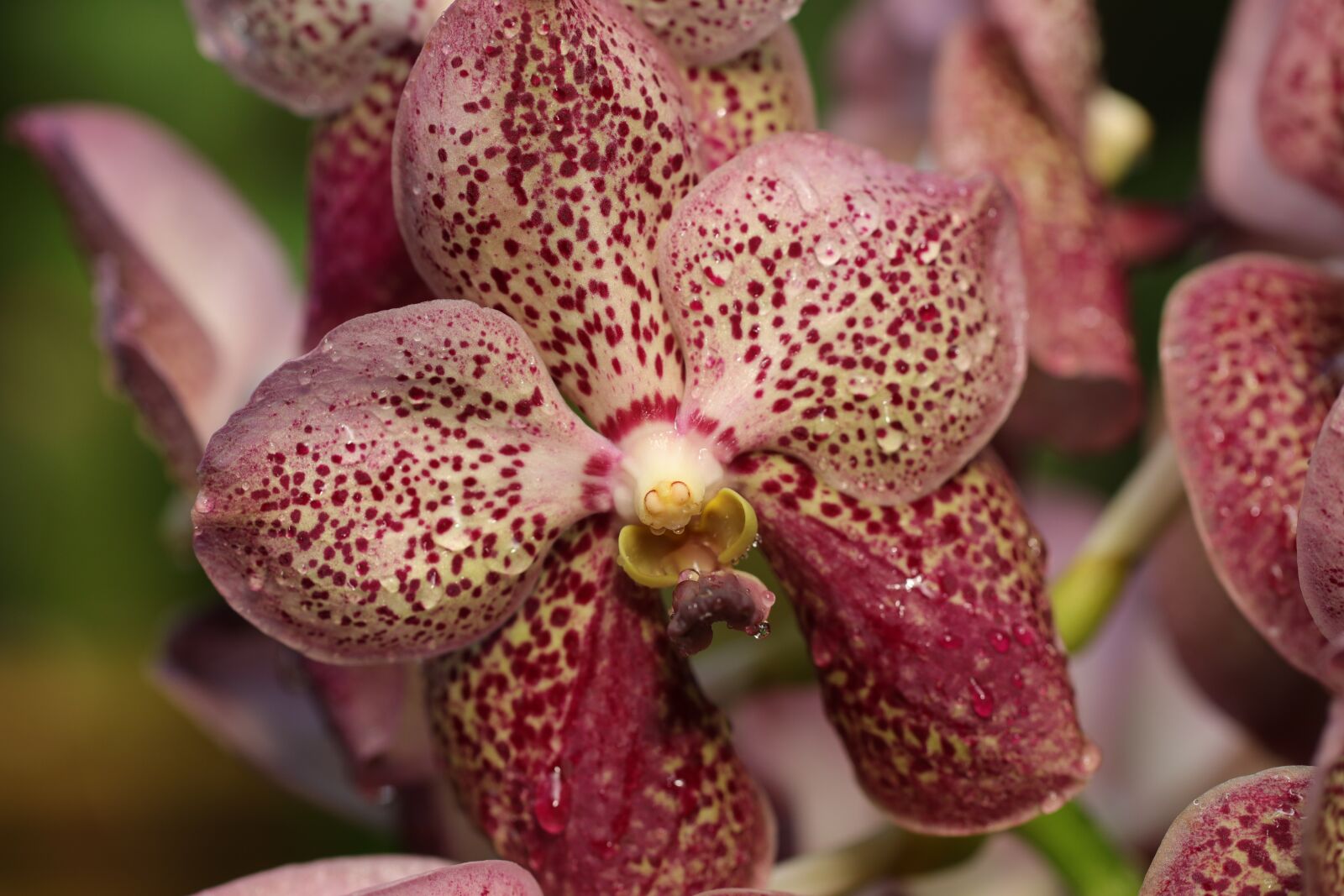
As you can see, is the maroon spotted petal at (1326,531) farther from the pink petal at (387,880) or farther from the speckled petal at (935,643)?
the pink petal at (387,880)

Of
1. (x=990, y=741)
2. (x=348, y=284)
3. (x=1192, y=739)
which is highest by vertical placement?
(x=348, y=284)

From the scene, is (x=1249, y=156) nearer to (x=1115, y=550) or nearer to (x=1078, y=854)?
(x=1115, y=550)

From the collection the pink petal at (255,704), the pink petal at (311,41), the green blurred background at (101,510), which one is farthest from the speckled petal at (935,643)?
the green blurred background at (101,510)

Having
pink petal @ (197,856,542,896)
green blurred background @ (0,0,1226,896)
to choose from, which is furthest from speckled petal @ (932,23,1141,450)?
green blurred background @ (0,0,1226,896)

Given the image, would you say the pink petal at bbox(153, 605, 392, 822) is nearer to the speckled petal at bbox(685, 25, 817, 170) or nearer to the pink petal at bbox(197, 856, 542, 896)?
the pink petal at bbox(197, 856, 542, 896)

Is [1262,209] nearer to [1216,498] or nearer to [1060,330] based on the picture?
[1060,330]

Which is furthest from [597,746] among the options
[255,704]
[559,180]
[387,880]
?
[255,704]

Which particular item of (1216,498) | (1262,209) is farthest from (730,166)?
(1262,209)
